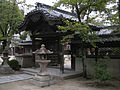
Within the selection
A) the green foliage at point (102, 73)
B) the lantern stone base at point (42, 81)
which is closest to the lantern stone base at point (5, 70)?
the lantern stone base at point (42, 81)

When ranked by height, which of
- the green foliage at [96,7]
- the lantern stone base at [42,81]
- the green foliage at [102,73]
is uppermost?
the green foliage at [96,7]

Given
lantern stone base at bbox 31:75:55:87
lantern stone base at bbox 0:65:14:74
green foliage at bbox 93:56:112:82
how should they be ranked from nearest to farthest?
green foliage at bbox 93:56:112:82, lantern stone base at bbox 31:75:55:87, lantern stone base at bbox 0:65:14:74

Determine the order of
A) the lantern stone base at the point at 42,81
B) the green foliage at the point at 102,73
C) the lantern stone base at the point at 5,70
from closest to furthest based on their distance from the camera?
the green foliage at the point at 102,73 < the lantern stone base at the point at 42,81 < the lantern stone base at the point at 5,70

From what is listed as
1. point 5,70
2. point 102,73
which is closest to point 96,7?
point 102,73

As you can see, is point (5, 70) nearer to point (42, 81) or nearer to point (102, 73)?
point (42, 81)

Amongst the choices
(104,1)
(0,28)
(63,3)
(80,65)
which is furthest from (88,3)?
(0,28)

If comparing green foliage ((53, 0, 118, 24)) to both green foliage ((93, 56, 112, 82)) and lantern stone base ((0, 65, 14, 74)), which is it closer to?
green foliage ((93, 56, 112, 82))

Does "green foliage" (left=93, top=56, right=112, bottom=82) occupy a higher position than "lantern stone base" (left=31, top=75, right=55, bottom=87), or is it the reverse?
"green foliage" (left=93, top=56, right=112, bottom=82)

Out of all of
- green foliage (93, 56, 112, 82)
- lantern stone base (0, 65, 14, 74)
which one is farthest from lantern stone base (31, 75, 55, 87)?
lantern stone base (0, 65, 14, 74)

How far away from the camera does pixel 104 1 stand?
7754 mm

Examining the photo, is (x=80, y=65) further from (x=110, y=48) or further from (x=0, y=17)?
(x=0, y=17)

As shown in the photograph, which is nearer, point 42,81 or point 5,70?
point 42,81

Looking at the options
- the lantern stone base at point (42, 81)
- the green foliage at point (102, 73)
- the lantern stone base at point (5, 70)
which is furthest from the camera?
the lantern stone base at point (5, 70)

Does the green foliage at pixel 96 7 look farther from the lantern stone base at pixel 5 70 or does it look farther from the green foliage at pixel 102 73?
the lantern stone base at pixel 5 70
